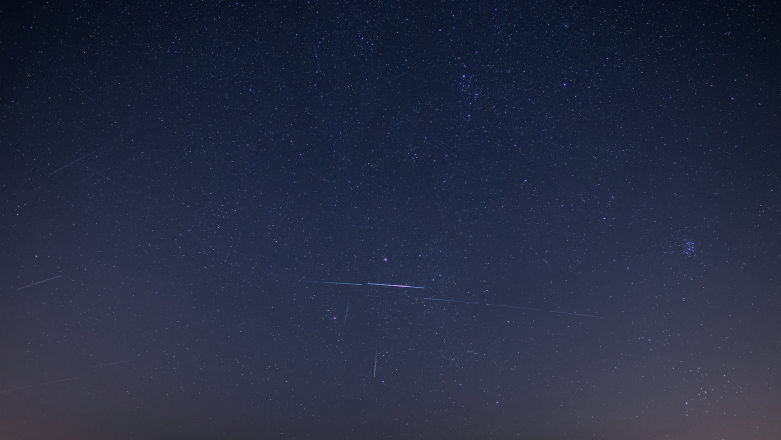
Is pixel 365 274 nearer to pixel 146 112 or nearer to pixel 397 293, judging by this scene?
pixel 397 293

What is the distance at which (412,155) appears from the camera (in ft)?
3.44

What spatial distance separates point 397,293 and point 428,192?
0.30 m

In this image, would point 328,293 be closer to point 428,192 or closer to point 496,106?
point 428,192

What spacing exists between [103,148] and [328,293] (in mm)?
742

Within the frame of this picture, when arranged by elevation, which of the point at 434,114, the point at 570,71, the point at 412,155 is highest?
the point at 570,71

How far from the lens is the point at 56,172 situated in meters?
1.08

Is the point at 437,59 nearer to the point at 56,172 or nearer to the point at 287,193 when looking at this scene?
the point at 287,193

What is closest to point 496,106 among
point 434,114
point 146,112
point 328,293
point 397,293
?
point 434,114

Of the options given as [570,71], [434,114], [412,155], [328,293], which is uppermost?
[570,71]

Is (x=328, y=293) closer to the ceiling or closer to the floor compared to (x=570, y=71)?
closer to the floor

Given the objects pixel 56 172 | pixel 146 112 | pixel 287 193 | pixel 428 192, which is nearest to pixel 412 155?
pixel 428 192

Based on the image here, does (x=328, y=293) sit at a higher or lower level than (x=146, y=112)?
lower

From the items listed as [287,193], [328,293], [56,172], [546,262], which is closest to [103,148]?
[56,172]

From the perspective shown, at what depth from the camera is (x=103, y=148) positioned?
1059mm
